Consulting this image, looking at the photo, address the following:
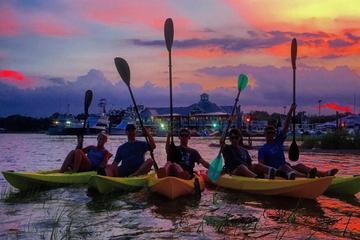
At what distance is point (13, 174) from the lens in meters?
12.1

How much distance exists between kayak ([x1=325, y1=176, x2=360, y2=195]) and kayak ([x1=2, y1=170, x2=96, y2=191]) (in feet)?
19.7

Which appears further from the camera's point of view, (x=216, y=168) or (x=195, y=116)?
(x=195, y=116)

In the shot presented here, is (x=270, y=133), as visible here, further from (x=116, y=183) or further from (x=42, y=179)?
(x=42, y=179)

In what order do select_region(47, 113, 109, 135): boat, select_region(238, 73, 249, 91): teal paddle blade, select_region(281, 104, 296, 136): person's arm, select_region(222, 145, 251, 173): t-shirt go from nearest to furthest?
select_region(281, 104, 296, 136): person's arm < select_region(222, 145, 251, 173): t-shirt < select_region(238, 73, 249, 91): teal paddle blade < select_region(47, 113, 109, 135): boat

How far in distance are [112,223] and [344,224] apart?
406 centimetres

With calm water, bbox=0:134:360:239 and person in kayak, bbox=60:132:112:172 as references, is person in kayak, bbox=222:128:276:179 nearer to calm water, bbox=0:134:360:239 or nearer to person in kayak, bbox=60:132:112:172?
calm water, bbox=0:134:360:239

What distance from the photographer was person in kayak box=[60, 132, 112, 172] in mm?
12773

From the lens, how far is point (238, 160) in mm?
12234

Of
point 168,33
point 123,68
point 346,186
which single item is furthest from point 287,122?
point 123,68

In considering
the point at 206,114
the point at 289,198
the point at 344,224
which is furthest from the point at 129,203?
the point at 206,114

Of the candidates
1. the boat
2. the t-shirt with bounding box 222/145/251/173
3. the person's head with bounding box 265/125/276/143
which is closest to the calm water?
the t-shirt with bounding box 222/145/251/173

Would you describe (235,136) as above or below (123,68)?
below

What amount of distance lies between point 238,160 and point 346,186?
8.48ft

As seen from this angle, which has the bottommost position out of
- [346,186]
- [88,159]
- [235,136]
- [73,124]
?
[346,186]
